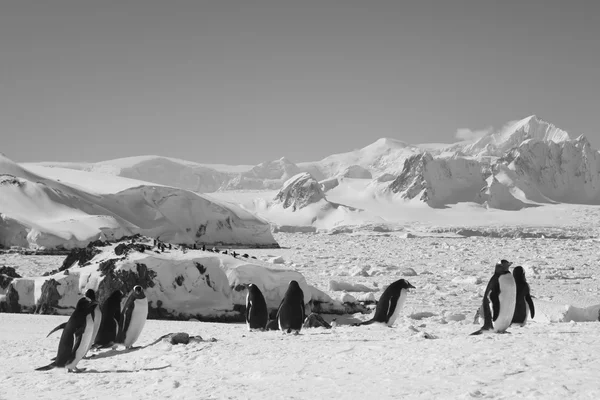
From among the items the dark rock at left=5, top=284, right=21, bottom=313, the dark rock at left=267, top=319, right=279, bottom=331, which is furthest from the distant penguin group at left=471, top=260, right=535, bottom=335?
the dark rock at left=5, top=284, right=21, bottom=313

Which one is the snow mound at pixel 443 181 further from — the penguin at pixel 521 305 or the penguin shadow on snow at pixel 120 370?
the penguin shadow on snow at pixel 120 370

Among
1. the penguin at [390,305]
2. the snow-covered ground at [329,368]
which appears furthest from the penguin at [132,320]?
the penguin at [390,305]

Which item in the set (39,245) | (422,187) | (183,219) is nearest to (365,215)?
(422,187)

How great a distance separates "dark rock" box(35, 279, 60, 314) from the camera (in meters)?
9.07

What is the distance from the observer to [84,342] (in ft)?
15.8

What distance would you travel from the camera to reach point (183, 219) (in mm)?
34438

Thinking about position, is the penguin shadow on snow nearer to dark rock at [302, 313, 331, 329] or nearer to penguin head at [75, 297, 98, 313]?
penguin head at [75, 297, 98, 313]

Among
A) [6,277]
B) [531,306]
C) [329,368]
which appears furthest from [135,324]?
[6,277]

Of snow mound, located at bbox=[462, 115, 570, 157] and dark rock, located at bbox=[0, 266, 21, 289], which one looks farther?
snow mound, located at bbox=[462, 115, 570, 157]

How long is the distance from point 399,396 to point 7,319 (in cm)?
663

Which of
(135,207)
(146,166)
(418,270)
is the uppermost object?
(146,166)

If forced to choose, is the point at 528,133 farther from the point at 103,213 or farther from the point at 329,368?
the point at 329,368

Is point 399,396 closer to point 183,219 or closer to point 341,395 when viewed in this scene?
point 341,395

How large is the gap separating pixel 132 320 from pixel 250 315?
6.29ft
